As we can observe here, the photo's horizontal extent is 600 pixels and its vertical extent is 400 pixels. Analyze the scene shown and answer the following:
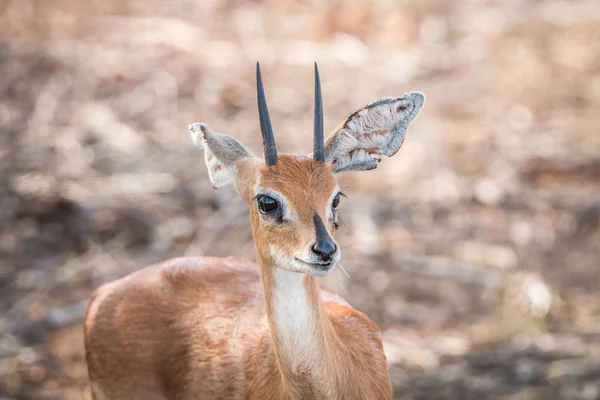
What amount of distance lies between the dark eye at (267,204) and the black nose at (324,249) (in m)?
0.37

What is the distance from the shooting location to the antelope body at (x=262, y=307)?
156 inches

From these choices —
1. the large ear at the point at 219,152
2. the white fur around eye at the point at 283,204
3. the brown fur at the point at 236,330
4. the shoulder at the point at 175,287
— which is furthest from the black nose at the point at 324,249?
the shoulder at the point at 175,287

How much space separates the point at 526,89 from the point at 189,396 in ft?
21.7

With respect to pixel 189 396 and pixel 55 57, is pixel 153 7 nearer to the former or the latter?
pixel 55 57

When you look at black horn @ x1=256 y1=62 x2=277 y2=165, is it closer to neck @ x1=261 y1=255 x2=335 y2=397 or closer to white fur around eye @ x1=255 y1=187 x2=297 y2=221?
white fur around eye @ x1=255 y1=187 x2=297 y2=221

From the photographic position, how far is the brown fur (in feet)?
13.2

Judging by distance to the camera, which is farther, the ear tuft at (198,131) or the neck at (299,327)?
the ear tuft at (198,131)

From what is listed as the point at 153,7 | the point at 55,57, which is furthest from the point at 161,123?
the point at 153,7

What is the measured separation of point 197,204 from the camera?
327 inches

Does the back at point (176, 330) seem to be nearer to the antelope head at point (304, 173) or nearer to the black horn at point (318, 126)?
the antelope head at point (304, 173)

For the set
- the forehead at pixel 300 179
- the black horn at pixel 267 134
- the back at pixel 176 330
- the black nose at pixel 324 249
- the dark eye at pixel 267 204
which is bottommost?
the back at pixel 176 330

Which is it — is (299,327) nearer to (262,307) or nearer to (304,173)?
(304,173)

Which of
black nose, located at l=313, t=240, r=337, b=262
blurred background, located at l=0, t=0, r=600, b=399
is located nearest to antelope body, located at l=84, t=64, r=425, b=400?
black nose, located at l=313, t=240, r=337, b=262

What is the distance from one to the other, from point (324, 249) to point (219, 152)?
1.00 metres
